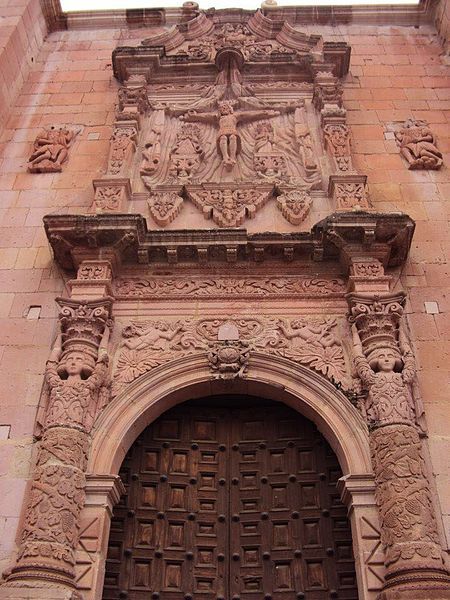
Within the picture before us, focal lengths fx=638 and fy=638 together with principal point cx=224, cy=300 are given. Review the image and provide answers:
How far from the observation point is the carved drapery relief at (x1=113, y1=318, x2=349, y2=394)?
679 centimetres

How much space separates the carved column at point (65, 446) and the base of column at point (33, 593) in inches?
1.1

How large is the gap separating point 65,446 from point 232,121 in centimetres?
A: 548

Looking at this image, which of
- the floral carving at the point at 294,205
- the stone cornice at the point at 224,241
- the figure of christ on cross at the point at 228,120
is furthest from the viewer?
the figure of christ on cross at the point at 228,120

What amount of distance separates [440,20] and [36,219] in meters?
8.02

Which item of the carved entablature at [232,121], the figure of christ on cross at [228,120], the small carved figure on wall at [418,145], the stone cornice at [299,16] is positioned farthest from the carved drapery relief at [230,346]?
the stone cornice at [299,16]

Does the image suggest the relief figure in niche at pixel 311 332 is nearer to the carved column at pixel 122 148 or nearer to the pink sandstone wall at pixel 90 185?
the pink sandstone wall at pixel 90 185

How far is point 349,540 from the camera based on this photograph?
608 cm

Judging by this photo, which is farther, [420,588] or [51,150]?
[51,150]

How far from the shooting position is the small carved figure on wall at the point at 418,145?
29.5ft

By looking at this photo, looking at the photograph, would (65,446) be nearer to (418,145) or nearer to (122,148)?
(122,148)

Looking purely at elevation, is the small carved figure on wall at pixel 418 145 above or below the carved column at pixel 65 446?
above

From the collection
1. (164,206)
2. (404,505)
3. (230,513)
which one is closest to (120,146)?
(164,206)

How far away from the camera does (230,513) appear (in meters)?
6.34

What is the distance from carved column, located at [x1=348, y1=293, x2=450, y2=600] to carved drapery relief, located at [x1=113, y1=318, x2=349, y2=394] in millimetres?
324
